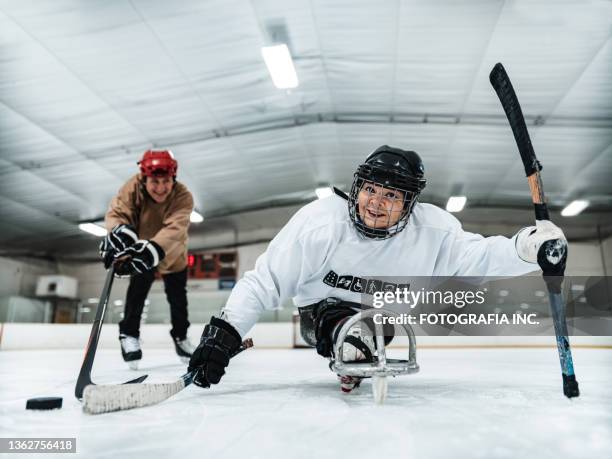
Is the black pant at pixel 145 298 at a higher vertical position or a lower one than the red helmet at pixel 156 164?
lower

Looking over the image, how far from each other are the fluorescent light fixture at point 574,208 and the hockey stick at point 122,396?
32.7ft

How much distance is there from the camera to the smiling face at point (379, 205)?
4.66 feet

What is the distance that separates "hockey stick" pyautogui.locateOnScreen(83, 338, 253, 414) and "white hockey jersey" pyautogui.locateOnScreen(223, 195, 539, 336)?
1.01ft

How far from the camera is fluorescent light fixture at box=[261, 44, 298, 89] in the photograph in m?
4.67

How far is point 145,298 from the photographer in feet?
9.23

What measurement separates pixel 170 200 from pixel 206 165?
5.30m

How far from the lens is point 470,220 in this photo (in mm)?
10875

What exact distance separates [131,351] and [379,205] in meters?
1.82

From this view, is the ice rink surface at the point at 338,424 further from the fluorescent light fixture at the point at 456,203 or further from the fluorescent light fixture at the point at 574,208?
the fluorescent light fixture at the point at 574,208

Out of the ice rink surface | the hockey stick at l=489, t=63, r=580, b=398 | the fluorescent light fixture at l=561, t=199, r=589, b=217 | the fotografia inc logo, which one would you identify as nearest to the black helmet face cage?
the fotografia inc logo

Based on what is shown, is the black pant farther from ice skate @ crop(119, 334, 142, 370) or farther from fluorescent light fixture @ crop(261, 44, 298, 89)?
fluorescent light fixture @ crop(261, 44, 298, 89)

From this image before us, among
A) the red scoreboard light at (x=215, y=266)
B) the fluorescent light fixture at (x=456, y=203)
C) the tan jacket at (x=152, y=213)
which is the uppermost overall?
the fluorescent light fixture at (x=456, y=203)

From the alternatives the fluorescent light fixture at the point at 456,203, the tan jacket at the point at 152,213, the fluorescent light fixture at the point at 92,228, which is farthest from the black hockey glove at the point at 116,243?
the fluorescent light fixture at the point at 92,228

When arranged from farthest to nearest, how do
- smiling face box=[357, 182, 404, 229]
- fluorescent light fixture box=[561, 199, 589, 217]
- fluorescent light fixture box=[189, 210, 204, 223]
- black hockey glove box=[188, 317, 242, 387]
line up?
fluorescent light fixture box=[189, 210, 204, 223], fluorescent light fixture box=[561, 199, 589, 217], smiling face box=[357, 182, 404, 229], black hockey glove box=[188, 317, 242, 387]
